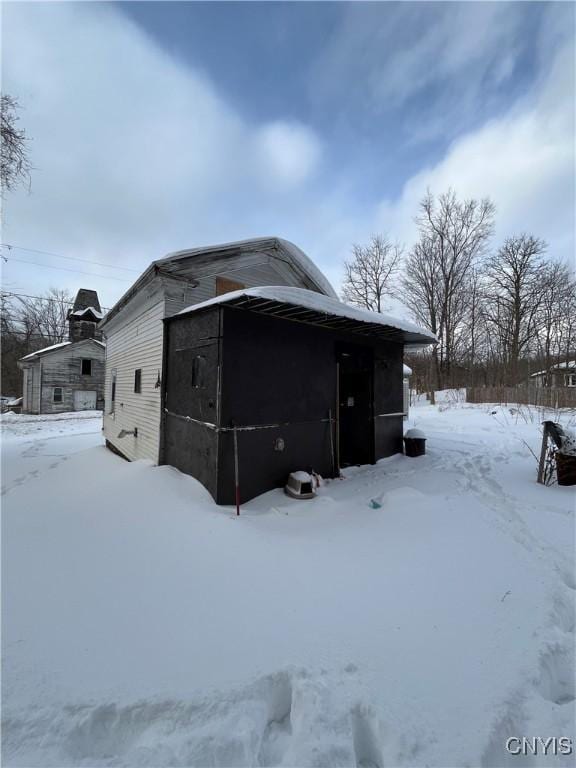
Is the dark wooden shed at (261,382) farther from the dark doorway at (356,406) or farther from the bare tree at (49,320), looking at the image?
the bare tree at (49,320)

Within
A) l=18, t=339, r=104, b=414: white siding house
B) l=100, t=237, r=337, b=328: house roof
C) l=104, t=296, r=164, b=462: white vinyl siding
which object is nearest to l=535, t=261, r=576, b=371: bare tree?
l=100, t=237, r=337, b=328: house roof

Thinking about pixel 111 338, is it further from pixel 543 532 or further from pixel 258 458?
pixel 543 532

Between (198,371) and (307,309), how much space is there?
6.66ft

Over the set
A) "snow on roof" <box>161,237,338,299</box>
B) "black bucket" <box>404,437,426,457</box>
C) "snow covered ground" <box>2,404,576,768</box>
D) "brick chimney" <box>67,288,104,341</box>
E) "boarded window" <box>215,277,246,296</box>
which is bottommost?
"snow covered ground" <box>2,404,576,768</box>

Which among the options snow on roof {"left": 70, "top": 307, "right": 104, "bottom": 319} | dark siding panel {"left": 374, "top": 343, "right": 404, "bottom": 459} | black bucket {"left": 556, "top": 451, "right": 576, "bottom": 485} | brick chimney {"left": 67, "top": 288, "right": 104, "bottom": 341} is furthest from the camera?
brick chimney {"left": 67, "top": 288, "right": 104, "bottom": 341}

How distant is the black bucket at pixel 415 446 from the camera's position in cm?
780

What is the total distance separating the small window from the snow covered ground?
1.67m

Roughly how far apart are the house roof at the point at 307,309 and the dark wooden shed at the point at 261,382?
0.8 inches

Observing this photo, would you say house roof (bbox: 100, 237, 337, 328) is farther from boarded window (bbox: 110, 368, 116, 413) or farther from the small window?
the small window

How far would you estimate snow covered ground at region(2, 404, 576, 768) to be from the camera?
1.65 meters

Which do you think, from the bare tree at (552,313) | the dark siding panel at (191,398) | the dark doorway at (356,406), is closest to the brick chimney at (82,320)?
the dark siding panel at (191,398)

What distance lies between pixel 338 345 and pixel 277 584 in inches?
188

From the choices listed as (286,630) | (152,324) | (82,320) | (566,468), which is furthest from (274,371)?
(82,320)

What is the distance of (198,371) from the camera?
17.5 ft
